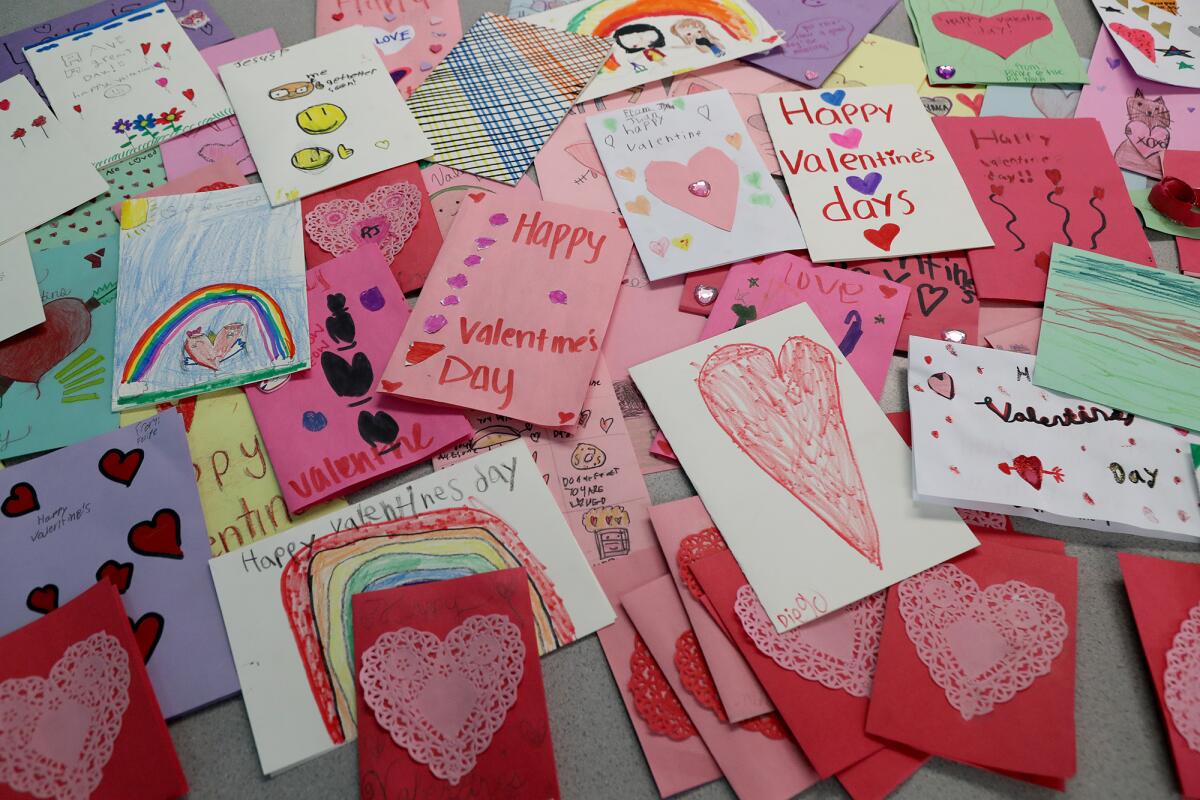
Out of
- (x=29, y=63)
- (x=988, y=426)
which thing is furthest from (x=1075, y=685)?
(x=29, y=63)

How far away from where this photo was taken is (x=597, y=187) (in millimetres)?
938

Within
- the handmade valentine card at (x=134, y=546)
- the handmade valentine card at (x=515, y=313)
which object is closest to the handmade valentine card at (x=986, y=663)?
the handmade valentine card at (x=515, y=313)

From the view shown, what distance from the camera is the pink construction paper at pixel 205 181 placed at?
0.93 m

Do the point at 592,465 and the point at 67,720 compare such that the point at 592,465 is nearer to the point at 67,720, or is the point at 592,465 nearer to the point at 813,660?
the point at 813,660

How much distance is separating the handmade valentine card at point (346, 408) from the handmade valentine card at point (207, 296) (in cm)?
3

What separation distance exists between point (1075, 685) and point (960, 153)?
0.62 meters

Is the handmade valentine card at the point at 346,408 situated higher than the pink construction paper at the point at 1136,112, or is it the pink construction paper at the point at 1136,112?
the pink construction paper at the point at 1136,112

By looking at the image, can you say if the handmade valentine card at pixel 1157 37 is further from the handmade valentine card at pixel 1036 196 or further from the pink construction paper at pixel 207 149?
the pink construction paper at pixel 207 149

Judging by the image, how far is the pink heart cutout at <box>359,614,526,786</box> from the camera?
0.63 meters

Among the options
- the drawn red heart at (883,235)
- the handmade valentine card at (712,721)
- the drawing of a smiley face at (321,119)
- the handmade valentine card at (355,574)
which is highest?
the drawing of a smiley face at (321,119)

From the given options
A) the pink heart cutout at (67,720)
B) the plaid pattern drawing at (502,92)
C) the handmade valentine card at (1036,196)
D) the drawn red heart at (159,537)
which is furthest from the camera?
the plaid pattern drawing at (502,92)

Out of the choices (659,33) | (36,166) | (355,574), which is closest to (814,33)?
(659,33)

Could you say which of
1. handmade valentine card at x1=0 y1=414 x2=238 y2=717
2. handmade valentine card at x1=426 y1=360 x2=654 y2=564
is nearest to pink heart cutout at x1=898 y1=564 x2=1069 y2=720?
handmade valentine card at x1=426 y1=360 x2=654 y2=564

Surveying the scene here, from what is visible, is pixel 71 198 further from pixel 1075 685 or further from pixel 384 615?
pixel 1075 685
